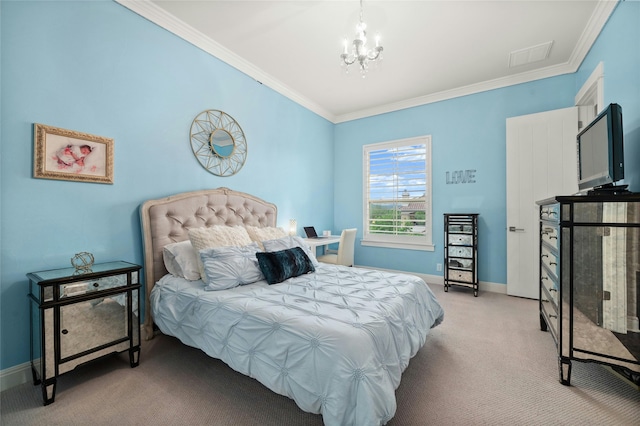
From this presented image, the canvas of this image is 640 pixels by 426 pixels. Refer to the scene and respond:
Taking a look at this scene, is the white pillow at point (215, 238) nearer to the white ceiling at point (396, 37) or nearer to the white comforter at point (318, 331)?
the white comforter at point (318, 331)

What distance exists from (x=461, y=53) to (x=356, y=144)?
2.21 meters

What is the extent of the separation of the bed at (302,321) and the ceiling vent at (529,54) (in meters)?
2.96

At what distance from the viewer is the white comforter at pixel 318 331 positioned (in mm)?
1274

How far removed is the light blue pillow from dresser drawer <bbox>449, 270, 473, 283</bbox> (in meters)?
2.84

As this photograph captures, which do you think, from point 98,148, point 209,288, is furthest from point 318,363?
point 98,148

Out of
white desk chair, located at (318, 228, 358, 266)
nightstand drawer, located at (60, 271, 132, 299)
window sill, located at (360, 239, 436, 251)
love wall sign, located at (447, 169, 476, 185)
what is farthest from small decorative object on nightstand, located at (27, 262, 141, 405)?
love wall sign, located at (447, 169, 476, 185)

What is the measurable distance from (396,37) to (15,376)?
416 cm

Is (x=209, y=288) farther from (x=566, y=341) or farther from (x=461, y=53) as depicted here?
(x=461, y=53)

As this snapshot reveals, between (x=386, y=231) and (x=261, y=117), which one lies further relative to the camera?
(x=386, y=231)

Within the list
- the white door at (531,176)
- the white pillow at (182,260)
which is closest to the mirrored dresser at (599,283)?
the white door at (531,176)

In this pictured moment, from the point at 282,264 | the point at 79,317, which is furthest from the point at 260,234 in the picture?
the point at 79,317

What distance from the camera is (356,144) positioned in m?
5.08

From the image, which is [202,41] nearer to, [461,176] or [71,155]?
[71,155]

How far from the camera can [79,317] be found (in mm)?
1795
